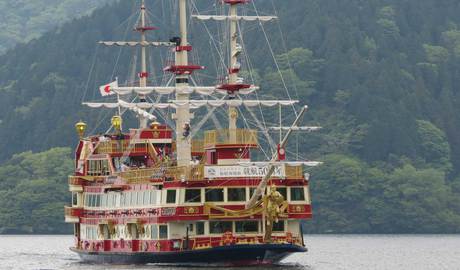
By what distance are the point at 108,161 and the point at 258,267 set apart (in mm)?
20012

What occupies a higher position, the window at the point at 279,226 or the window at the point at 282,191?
the window at the point at 282,191

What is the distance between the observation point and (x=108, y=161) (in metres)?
114

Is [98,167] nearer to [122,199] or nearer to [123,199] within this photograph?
[122,199]

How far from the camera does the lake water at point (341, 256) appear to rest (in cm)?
11500

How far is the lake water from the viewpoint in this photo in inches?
4528

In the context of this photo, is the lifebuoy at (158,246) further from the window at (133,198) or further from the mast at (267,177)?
the mast at (267,177)

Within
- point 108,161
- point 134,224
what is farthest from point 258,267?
point 108,161

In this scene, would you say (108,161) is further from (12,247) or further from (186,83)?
(12,247)

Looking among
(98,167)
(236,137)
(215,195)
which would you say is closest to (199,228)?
(215,195)

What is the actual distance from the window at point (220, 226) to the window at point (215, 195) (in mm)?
1482

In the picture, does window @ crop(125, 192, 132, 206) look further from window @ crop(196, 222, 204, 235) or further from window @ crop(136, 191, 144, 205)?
window @ crop(196, 222, 204, 235)

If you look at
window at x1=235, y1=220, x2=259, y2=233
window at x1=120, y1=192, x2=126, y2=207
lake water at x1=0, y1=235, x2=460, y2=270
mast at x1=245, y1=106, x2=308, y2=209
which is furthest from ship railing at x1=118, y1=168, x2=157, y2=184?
mast at x1=245, y1=106, x2=308, y2=209

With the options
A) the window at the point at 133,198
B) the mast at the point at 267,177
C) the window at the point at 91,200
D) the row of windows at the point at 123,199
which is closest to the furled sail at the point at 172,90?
the window at the point at 91,200

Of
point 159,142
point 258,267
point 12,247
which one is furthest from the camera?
point 12,247
